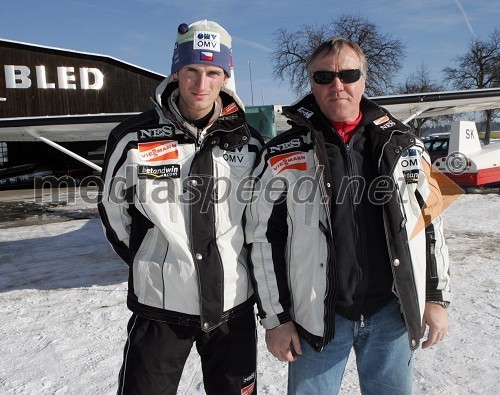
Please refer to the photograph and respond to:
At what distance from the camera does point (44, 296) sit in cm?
510

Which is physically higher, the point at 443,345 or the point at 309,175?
the point at 309,175

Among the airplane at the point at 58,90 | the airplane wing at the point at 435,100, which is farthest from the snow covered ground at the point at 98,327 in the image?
the airplane at the point at 58,90

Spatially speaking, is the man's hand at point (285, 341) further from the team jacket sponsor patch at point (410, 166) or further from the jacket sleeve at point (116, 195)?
the jacket sleeve at point (116, 195)

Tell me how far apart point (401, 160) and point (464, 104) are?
8.30 m

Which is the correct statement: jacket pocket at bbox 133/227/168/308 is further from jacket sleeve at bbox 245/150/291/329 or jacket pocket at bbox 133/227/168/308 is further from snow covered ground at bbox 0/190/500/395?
snow covered ground at bbox 0/190/500/395

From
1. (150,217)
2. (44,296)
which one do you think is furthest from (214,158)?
(44,296)

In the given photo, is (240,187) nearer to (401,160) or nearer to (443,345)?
(401,160)

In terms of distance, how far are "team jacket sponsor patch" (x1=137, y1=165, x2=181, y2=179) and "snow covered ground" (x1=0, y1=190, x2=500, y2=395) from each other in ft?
5.59

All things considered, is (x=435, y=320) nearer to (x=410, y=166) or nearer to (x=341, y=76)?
(x=410, y=166)

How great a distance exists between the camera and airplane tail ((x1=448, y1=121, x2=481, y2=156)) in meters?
12.4

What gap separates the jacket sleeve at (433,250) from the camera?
1.92 m

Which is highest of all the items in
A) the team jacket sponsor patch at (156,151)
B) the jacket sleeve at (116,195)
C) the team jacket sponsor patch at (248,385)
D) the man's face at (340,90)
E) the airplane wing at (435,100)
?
the airplane wing at (435,100)

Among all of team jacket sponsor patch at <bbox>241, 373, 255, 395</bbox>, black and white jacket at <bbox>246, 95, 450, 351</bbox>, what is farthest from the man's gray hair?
team jacket sponsor patch at <bbox>241, 373, 255, 395</bbox>

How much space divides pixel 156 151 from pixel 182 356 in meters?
0.97
